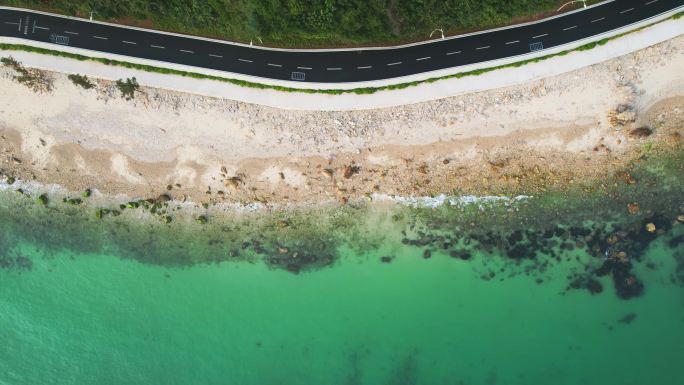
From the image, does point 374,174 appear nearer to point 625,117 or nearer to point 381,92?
point 381,92

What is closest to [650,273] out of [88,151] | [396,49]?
[396,49]

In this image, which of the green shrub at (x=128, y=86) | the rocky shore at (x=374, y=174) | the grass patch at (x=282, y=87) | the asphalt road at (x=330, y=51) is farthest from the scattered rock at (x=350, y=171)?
the green shrub at (x=128, y=86)

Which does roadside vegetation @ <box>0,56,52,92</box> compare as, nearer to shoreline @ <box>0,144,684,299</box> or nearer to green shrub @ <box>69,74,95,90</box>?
green shrub @ <box>69,74,95,90</box>

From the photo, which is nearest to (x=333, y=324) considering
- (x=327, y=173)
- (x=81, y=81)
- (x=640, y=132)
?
(x=327, y=173)

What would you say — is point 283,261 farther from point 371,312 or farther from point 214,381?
point 214,381

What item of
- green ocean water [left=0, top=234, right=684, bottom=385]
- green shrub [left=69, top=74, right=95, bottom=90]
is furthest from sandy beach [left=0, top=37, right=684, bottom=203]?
green ocean water [left=0, top=234, right=684, bottom=385]
